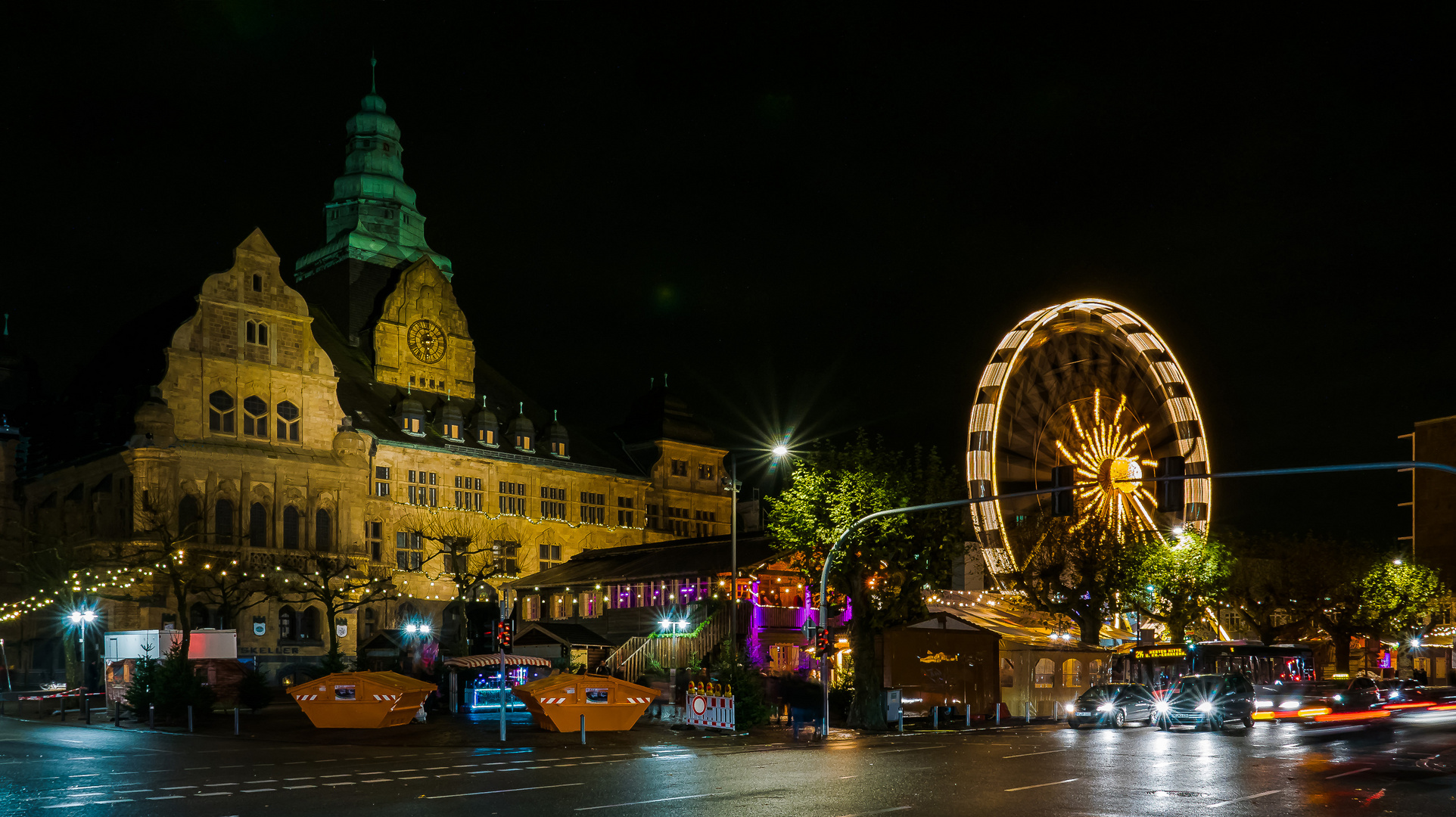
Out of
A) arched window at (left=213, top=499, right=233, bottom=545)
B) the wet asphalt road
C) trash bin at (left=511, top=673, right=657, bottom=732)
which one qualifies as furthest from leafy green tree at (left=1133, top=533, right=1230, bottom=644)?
arched window at (left=213, top=499, right=233, bottom=545)

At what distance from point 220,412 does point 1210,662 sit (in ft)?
163

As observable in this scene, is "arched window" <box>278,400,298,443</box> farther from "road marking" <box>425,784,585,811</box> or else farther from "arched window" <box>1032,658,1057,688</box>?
"road marking" <box>425,784,585,811</box>

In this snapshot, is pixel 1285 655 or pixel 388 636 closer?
pixel 1285 655

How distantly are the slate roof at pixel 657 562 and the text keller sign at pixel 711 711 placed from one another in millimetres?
10517

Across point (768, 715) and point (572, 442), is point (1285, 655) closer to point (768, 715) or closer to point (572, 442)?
point (768, 715)

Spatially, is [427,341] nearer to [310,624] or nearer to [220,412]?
[220,412]

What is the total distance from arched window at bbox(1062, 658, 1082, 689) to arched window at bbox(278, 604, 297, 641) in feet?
135

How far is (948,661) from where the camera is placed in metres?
47.6

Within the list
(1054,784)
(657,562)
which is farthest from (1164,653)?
(1054,784)

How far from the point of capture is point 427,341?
289ft

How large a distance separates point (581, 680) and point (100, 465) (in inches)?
1685

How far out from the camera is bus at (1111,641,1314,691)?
4988 cm

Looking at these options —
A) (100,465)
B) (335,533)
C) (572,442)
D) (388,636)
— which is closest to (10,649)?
(100,465)

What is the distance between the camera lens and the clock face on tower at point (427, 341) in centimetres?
8731
